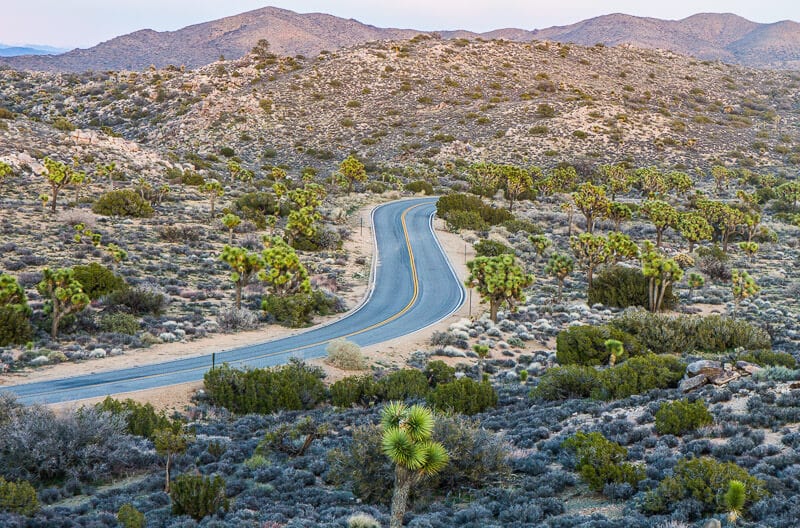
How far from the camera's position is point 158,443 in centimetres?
1281

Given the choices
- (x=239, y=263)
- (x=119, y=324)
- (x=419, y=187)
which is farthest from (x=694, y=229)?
(x=119, y=324)

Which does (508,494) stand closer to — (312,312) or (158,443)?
(158,443)

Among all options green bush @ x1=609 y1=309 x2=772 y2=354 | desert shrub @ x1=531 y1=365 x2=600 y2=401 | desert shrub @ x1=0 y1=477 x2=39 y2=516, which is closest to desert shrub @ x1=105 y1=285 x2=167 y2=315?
desert shrub @ x1=0 y1=477 x2=39 y2=516

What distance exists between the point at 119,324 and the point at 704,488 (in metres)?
23.6

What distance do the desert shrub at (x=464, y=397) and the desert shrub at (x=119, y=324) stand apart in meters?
14.5

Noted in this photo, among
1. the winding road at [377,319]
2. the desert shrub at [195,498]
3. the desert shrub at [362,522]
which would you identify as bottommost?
the winding road at [377,319]

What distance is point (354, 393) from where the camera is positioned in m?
19.9

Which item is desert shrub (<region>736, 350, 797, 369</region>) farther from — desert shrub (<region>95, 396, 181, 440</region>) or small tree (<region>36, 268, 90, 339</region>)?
small tree (<region>36, 268, 90, 339</region>)

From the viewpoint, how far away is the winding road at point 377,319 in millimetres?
20141

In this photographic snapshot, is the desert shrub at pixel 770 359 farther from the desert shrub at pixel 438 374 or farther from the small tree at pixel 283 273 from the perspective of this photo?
the small tree at pixel 283 273

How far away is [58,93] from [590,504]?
12275 centimetres

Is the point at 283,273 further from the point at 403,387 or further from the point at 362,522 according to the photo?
the point at 362,522

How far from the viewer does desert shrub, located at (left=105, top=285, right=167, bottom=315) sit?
93.9 feet

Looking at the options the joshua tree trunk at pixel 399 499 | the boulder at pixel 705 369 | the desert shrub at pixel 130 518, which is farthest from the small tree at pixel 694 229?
the desert shrub at pixel 130 518
